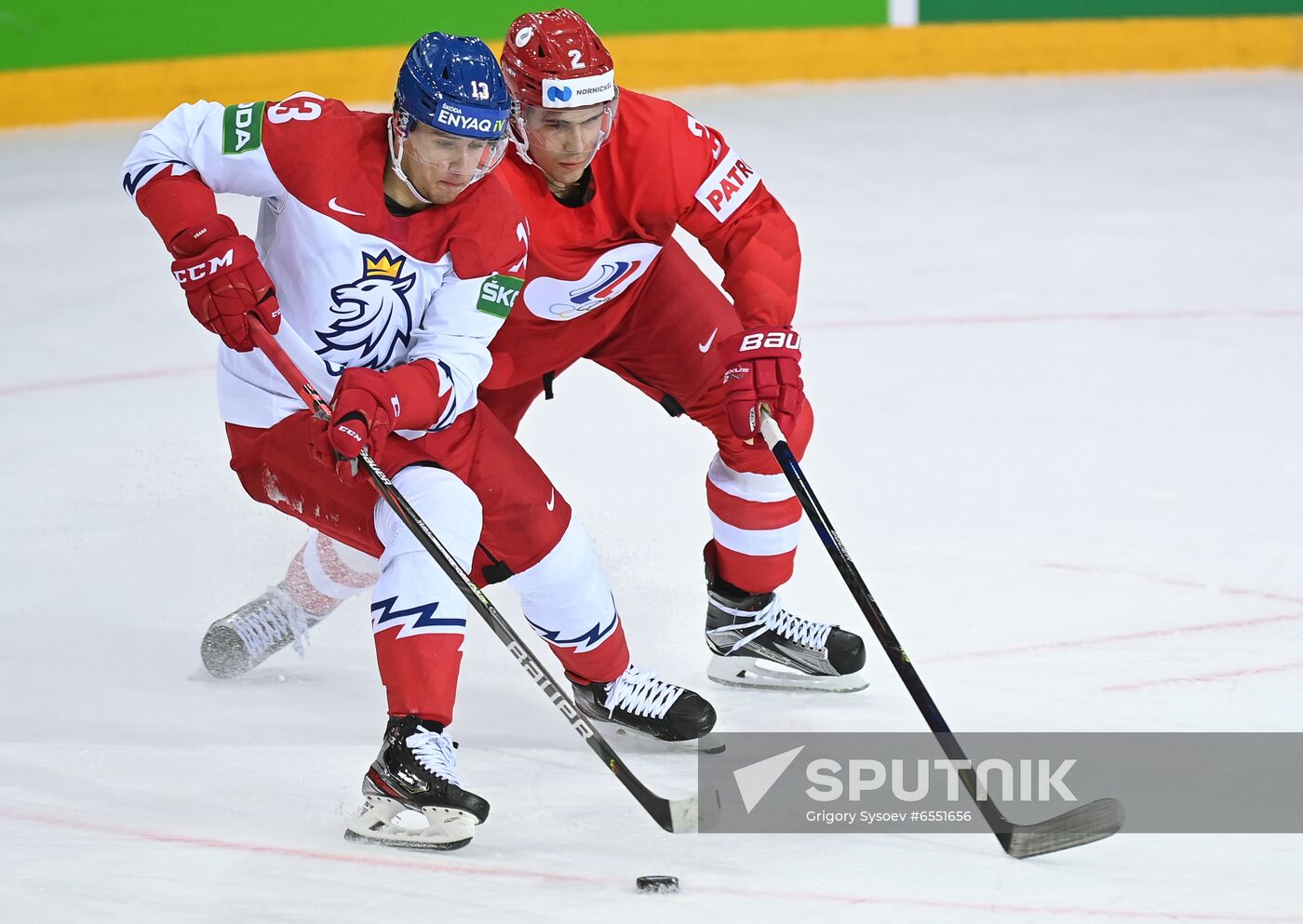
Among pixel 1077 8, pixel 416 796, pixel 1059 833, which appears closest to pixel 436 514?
pixel 416 796

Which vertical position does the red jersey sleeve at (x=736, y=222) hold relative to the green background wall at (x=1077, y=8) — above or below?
above

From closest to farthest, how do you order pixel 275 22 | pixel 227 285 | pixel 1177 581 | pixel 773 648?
pixel 227 285 < pixel 773 648 < pixel 1177 581 < pixel 275 22

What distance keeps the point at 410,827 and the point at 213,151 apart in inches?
44.1

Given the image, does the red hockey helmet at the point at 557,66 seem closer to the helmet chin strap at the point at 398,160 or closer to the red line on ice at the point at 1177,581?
the helmet chin strap at the point at 398,160

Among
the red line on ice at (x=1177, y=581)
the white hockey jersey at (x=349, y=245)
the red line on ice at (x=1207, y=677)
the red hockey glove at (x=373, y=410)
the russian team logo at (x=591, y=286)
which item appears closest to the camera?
the red hockey glove at (x=373, y=410)

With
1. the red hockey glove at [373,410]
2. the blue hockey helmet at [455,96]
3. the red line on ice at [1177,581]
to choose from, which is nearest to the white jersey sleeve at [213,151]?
the blue hockey helmet at [455,96]

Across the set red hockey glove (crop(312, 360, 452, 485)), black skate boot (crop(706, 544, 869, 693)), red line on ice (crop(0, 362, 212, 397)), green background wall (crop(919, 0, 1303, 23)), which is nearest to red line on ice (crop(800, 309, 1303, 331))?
red line on ice (crop(0, 362, 212, 397))

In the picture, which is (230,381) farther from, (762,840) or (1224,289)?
(1224,289)

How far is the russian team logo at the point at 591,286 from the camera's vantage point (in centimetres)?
312

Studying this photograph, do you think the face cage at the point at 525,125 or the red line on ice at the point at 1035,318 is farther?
the red line on ice at the point at 1035,318

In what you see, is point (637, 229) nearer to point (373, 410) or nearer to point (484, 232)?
point (484, 232)

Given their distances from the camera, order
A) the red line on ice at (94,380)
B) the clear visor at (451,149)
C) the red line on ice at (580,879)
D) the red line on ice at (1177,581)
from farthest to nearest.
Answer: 1. the red line on ice at (94,380)
2. the red line on ice at (1177,581)
3. the clear visor at (451,149)
4. the red line on ice at (580,879)

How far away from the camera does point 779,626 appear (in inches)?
126

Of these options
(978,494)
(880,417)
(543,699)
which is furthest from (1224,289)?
(543,699)
